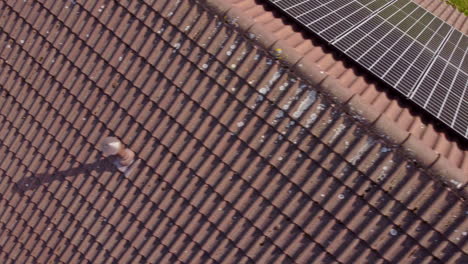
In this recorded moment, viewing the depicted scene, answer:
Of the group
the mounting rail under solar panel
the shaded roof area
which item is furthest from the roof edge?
the mounting rail under solar panel

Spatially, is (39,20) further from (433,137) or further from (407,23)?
(407,23)

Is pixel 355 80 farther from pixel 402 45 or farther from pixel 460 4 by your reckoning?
pixel 460 4

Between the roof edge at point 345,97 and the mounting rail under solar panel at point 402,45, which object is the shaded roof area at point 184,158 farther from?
the mounting rail under solar panel at point 402,45

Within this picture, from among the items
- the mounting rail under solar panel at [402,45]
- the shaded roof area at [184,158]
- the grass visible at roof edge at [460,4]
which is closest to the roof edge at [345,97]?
the shaded roof area at [184,158]

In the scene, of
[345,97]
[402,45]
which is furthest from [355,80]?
[402,45]

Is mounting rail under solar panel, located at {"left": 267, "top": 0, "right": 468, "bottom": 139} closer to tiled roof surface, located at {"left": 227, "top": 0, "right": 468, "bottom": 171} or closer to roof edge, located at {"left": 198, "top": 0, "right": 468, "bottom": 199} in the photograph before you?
tiled roof surface, located at {"left": 227, "top": 0, "right": 468, "bottom": 171}

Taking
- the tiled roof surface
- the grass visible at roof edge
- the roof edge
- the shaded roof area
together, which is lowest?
the shaded roof area

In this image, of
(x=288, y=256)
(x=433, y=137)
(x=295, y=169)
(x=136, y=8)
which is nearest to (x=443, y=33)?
(x=433, y=137)
